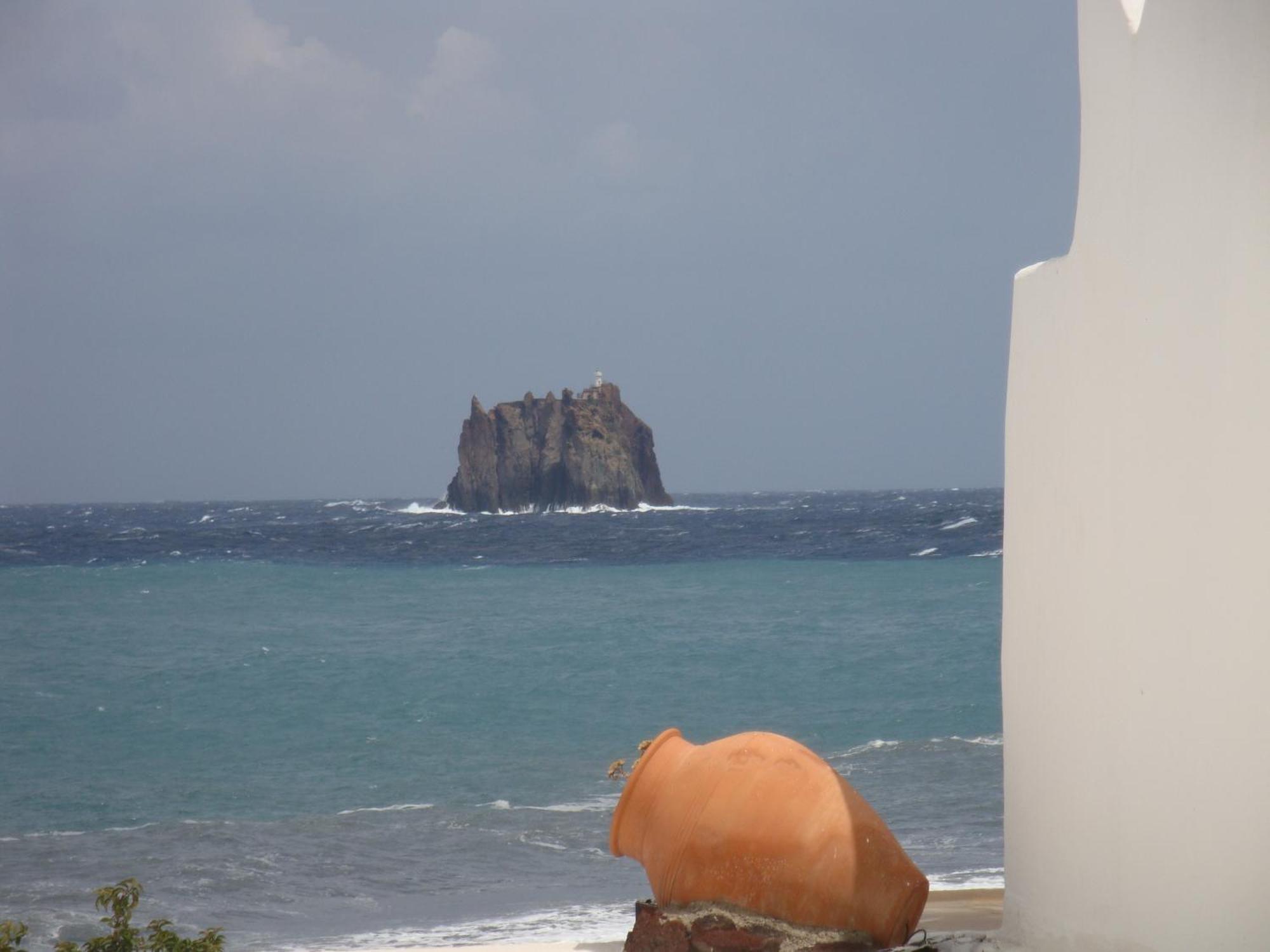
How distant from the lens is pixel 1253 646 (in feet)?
11.2

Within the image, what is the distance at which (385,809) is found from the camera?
1200 cm

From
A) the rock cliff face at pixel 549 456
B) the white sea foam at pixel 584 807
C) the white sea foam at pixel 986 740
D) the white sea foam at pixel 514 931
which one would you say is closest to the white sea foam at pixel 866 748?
the white sea foam at pixel 986 740

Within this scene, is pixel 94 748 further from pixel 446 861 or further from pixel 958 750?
pixel 958 750

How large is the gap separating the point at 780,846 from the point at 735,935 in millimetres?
323

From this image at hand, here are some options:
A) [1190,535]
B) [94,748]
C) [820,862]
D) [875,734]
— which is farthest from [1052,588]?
[94,748]

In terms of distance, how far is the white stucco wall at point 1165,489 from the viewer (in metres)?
3.40

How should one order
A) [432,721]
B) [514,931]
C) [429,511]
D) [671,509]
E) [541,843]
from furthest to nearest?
[429,511] → [671,509] → [432,721] → [541,843] → [514,931]

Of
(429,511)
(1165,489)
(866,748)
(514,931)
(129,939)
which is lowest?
(866,748)

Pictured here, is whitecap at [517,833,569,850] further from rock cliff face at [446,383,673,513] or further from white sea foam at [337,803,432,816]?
rock cliff face at [446,383,673,513]

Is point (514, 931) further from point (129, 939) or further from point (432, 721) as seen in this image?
point (432, 721)

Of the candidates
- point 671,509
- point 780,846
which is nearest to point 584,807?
point 780,846

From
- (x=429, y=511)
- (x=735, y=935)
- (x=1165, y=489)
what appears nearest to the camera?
(x=1165, y=489)

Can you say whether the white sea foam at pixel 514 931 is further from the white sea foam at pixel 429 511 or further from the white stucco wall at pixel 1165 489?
the white sea foam at pixel 429 511

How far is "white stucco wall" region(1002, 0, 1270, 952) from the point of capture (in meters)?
3.40
